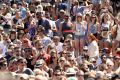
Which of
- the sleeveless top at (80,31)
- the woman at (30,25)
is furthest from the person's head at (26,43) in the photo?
the sleeveless top at (80,31)

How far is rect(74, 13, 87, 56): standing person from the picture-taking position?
16.2 m

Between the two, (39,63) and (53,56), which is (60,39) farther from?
(39,63)

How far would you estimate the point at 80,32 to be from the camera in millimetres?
16625

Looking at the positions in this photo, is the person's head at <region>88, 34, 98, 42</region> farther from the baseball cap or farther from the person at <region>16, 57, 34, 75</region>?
the person at <region>16, 57, 34, 75</region>

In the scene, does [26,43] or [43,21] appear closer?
[26,43]

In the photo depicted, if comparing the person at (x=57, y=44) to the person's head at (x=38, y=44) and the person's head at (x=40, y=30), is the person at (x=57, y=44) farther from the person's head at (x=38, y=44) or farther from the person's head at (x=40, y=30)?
the person's head at (x=40, y=30)

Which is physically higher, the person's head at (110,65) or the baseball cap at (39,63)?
the baseball cap at (39,63)

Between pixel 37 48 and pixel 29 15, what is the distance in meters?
2.96

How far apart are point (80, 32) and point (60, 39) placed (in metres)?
0.75

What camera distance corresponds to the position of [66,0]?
1994 centimetres

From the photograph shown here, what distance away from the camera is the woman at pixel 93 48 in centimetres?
1517

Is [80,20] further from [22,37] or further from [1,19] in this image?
[1,19]

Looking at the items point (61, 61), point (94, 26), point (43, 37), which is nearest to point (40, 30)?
point (43, 37)

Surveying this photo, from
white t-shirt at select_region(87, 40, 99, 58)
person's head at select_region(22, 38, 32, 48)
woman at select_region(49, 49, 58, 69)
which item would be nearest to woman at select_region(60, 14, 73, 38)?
white t-shirt at select_region(87, 40, 99, 58)
